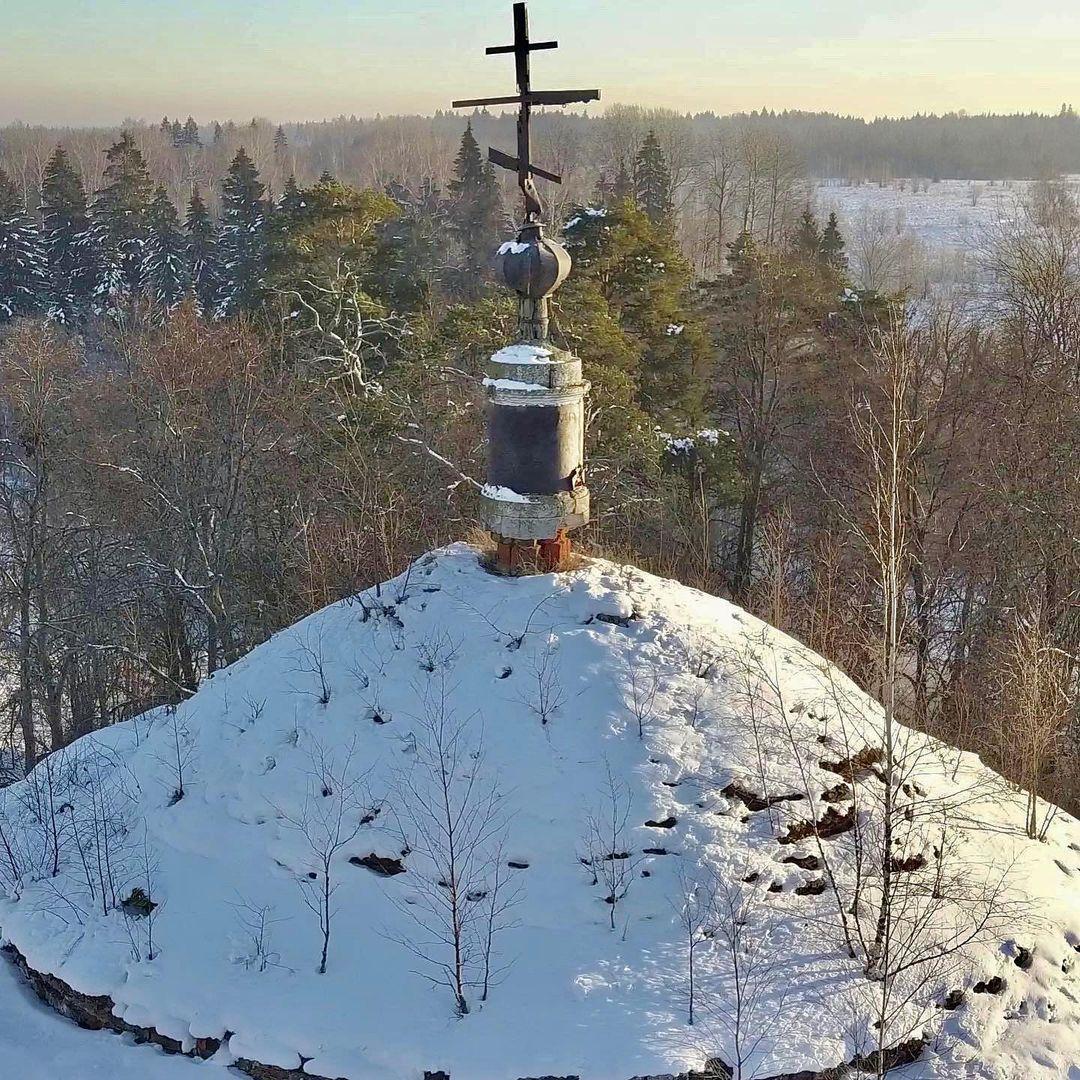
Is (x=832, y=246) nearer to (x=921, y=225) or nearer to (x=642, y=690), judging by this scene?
(x=642, y=690)

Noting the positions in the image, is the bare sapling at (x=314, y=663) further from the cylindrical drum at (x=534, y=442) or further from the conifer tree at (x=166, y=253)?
the conifer tree at (x=166, y=253)

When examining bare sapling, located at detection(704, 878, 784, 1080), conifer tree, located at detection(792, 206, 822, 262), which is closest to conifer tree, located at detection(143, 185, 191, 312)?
conifer tree, located at detection(792, 206, 822, 262)

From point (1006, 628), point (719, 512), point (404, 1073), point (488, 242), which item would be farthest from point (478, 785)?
point (488, 242)

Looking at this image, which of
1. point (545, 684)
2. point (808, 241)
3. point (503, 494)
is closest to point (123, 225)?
point (808, 241)

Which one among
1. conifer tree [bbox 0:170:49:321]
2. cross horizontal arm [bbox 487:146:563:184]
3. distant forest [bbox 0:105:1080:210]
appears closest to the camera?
cross horizontal arm [bbox 487:146:563:184]

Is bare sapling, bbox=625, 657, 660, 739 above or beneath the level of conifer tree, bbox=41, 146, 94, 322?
beneath

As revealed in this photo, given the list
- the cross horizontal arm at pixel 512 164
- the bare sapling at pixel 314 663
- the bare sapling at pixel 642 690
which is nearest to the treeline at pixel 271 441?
the bare sapling at pixel 314 663

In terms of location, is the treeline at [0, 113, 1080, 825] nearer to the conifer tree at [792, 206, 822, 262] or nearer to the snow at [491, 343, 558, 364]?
the conifer tree at [792, 206, 822, 262]
